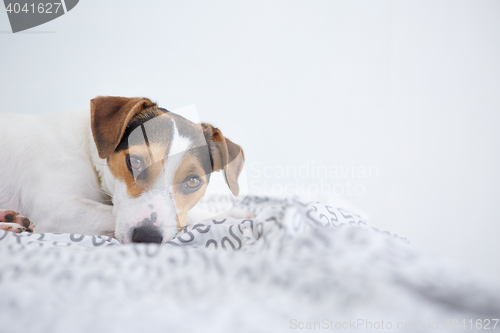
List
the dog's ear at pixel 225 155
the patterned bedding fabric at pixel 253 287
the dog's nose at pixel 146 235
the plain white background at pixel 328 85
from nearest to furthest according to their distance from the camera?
1. the patterned bedding fabric at pixel 253 287
2. the dog's nose at pixel 146 235
3. the dog's ear at pixel 225 155
4. the plain white background at pixel 328 85

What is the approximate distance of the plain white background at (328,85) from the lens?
9.05 feet

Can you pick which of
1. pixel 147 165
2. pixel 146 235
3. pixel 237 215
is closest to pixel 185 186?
pixel 147 165

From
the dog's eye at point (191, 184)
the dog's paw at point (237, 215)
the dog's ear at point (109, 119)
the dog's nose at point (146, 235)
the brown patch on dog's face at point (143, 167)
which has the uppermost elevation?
the dog's ear at point (109, 119)

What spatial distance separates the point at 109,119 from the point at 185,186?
0.55 metres

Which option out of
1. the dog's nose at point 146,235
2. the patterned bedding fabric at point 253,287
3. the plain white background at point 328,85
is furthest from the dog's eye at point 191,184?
the plain white background at point 328,85

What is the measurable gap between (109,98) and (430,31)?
10.9 feet

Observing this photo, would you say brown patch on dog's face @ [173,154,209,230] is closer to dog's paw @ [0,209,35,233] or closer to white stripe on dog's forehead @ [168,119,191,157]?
white stripe on dog's forehead @ [168,119,191,157]

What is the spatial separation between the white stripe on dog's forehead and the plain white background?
5.56ft

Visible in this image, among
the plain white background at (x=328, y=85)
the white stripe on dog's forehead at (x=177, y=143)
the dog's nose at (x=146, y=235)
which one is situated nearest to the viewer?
the dog's nose at (x=146, y=235)

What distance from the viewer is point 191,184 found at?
150cm

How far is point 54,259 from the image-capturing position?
0.77m

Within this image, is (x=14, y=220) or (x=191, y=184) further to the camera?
(x=191, y=184)

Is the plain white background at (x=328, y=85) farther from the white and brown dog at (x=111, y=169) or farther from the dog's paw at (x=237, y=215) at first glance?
the white and brown dog at (x=111, y=169)

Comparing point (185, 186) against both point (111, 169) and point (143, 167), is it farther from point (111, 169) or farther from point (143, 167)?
point (111, 169)
